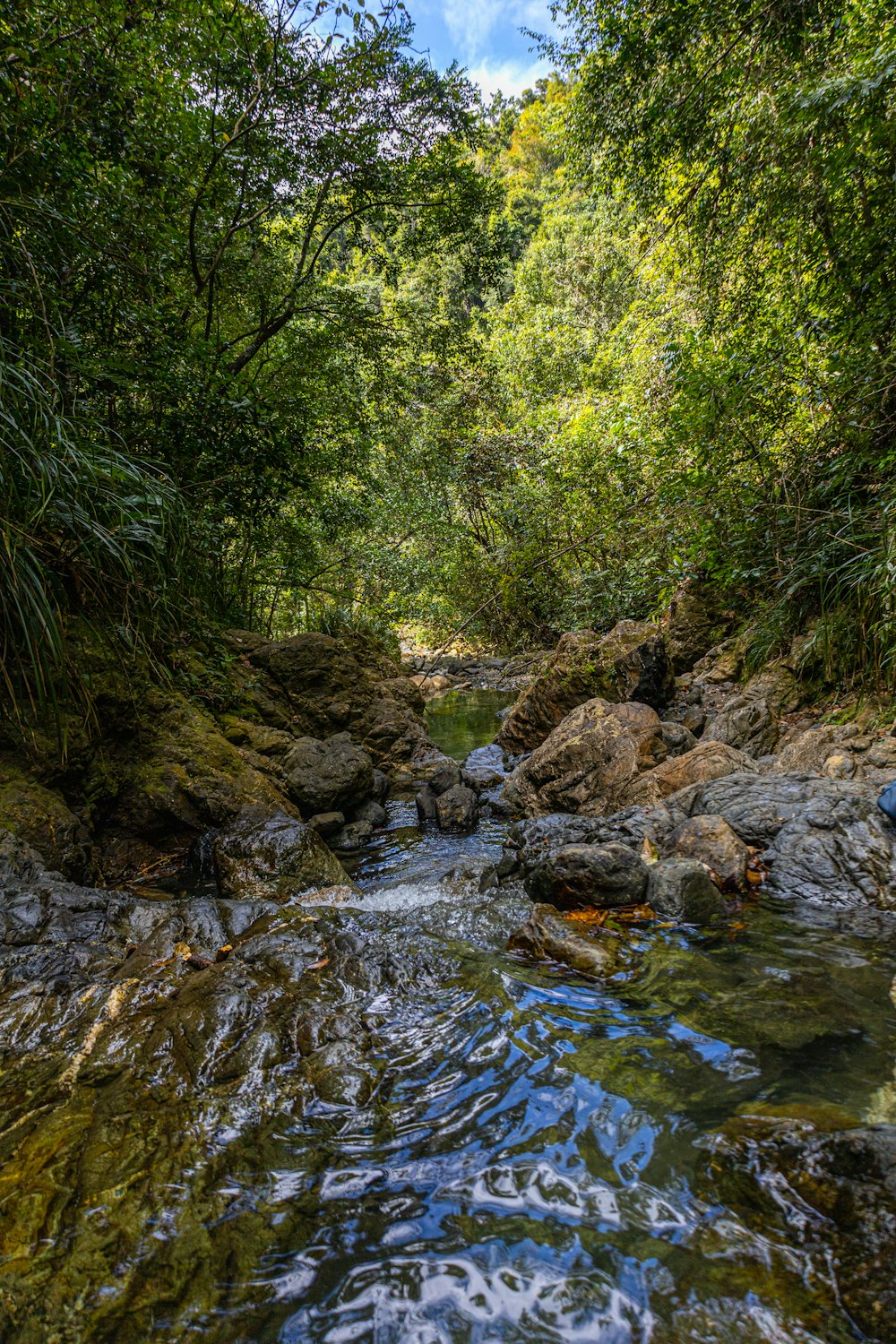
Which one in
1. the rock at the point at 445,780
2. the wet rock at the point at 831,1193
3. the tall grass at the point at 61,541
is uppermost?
the tall grass at the point at 61,541

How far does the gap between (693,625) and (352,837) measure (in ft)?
22.9

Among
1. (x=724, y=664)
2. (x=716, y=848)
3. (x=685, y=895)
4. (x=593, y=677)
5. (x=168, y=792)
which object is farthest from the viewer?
(x=593, y=677)

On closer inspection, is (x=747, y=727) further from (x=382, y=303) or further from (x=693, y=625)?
(x=382, y=303)

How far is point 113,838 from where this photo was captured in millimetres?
4660

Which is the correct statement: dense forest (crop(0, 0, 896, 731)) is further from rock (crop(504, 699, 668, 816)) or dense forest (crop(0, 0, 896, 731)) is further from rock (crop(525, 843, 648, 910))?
rock (crop(525, 843, 648, 910))

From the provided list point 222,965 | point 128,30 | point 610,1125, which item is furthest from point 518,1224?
point 128,30

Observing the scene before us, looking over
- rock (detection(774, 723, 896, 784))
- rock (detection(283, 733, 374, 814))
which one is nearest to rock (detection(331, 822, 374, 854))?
rock (detection(283, 733, 374, 814))

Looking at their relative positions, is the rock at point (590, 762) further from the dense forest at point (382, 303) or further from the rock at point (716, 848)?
the dense forest at point (382, 303)

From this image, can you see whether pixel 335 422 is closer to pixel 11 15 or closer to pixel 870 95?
pixel 11 15

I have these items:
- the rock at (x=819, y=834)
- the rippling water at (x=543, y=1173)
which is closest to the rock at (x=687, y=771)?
the rock at (x=819, y=834)

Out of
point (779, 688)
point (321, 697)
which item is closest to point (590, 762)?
point (779, 688)

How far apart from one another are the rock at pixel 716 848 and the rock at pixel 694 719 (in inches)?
120

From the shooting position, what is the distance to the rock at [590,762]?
5.89 meters

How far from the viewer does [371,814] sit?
6719mm
